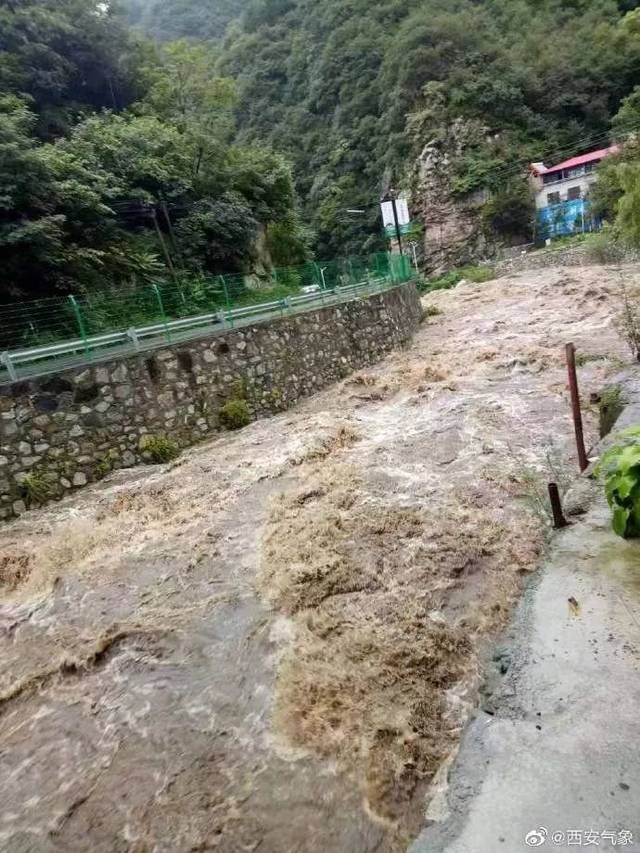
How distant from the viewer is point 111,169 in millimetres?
17375

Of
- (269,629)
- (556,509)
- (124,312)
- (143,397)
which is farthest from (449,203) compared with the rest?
(269,629)

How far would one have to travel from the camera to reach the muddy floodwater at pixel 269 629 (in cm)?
335

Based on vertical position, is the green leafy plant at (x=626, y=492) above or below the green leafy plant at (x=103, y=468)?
above

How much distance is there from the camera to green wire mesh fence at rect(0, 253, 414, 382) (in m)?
10.5

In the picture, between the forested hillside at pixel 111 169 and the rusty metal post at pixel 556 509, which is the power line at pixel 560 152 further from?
the rusty metal post at pixel 556 509

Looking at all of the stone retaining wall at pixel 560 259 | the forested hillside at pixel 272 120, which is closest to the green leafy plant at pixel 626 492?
the forested hillside at pixel 272 120

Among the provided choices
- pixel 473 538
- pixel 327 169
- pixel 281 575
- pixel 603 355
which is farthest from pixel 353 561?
pixel 327 169

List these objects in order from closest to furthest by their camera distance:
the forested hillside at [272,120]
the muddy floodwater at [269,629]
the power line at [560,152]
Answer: the muddy floodwater at [269,629] → the forested hillside at [272,120] → the power line at [560,152]

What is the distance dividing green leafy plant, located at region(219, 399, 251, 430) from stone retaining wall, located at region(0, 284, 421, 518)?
15 cm

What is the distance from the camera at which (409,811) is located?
3.03 metres

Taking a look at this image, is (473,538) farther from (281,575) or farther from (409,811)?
(409,811)

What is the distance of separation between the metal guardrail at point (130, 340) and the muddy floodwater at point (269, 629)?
259 cm

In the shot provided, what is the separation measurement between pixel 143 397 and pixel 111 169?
11266mm

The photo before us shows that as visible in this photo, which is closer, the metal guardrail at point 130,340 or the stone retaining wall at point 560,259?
the metal guardrail at point 130,340
